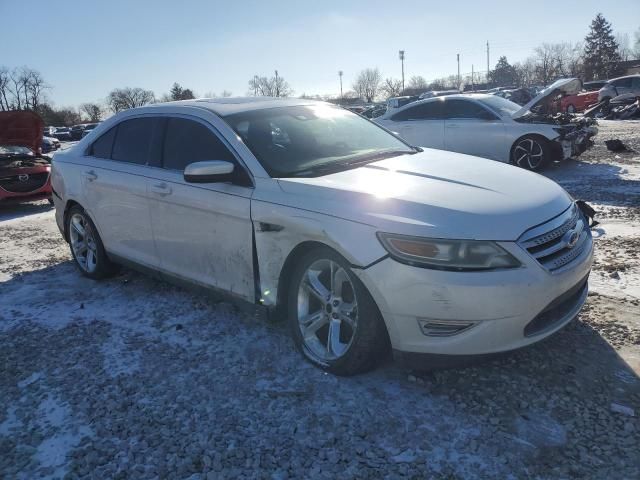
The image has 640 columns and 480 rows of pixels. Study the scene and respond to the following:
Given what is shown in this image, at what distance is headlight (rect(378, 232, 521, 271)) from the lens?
2613mm

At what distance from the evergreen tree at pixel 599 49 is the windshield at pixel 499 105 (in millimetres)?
66376

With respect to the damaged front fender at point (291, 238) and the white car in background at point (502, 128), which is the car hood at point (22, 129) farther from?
the damaged front fender at point (291, 238)

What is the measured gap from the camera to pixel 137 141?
452cm

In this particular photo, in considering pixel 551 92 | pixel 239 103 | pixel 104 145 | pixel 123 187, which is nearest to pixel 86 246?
pixel 104 145

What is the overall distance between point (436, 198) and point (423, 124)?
8.32 metres

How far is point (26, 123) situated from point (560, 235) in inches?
429

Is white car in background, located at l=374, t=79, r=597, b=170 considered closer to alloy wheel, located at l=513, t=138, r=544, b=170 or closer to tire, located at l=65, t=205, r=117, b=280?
alloy wheel, located at l=513, t=138, r=544, b=170

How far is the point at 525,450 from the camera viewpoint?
241 centimetres

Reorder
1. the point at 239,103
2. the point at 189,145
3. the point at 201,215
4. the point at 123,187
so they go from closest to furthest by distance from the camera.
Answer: the point at 201,215
the point at 189,145
the point at 239,103
the point at 123,187

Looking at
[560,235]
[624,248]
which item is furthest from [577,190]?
[560,235]

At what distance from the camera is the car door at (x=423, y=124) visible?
10.6 m

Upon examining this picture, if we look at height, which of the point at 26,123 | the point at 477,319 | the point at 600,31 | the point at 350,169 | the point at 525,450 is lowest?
the point at 525,450

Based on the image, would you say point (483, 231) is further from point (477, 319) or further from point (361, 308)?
point (361, 308)

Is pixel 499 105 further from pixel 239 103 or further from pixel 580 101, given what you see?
pixel 580 101
